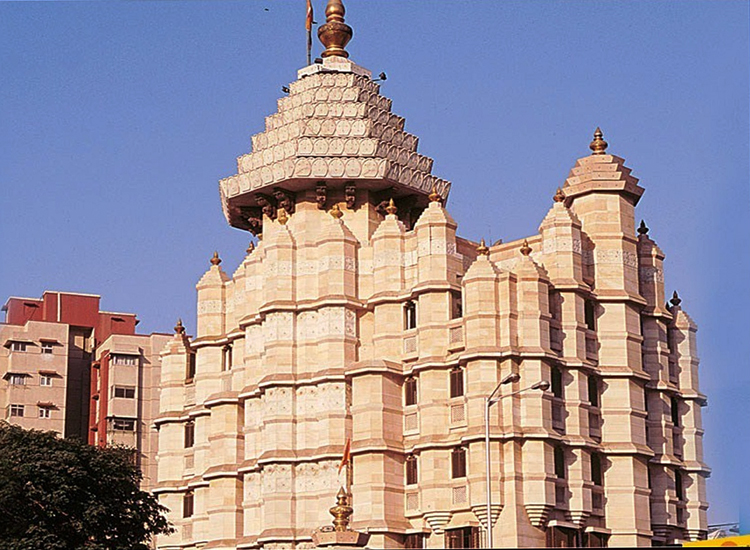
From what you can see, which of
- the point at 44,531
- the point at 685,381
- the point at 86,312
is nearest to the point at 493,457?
the point at 685,381

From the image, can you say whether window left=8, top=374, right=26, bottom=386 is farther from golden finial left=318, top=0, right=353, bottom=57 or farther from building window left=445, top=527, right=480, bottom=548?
building window left=445, top=527, right=480, bottom=548

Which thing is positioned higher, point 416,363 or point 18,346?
point 18,346

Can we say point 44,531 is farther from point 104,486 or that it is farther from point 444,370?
point 444,370

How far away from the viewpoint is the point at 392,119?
208 feet

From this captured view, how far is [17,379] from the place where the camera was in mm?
94250

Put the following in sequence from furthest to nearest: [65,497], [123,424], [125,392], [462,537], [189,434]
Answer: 1. [125,392]
2. [123,424]
3. [189,434]
4. [462,537]
5. [65,497]

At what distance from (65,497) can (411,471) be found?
41.9 ft

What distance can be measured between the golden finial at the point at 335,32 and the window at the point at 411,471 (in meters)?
18.8

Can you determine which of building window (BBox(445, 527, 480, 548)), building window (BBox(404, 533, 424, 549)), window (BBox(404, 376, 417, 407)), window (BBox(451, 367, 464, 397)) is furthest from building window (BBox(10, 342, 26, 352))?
building window (BBox(445, 527, 480, 548))

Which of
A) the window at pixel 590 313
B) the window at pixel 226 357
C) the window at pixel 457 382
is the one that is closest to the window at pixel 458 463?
the window at pixel 457 382

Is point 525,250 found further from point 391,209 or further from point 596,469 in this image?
point 596,469

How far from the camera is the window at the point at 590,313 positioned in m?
56.8

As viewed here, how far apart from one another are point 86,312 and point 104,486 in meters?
48.4

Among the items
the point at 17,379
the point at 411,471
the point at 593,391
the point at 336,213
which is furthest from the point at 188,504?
the point at 17,379
